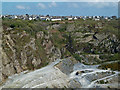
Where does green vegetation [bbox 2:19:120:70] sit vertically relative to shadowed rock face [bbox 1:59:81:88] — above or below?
above

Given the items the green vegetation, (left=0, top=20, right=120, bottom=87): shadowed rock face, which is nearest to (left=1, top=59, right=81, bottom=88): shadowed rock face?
(left=0, top=20, right=120, bottom=87): shadowed rock face

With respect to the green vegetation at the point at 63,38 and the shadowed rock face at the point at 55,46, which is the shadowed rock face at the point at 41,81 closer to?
the shadowed rock face at the point at 55,46

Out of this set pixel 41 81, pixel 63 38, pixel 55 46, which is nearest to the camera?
pixel 41 81

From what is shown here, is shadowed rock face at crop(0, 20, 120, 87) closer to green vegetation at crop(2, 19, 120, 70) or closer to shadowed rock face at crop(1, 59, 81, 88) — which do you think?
green vegetation at crop(2, 19, 120, 70)

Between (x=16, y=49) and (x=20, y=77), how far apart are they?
8.95 metres

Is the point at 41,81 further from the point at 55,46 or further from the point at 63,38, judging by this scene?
the point at 63,38

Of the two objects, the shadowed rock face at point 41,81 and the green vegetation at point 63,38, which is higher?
the green vegetation at point 63,38

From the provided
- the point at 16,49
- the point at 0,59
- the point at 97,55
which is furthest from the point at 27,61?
the point at 97,55

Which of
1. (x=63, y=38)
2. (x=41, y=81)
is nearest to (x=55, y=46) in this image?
(x=63, y=38)

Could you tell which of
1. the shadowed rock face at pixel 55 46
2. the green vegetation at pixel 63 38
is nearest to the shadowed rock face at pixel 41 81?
the shadowed rock face at pixel 55 46

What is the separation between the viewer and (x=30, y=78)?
39438mm

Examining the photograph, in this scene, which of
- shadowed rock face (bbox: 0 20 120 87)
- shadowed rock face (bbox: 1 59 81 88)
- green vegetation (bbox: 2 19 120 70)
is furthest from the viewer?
green vegetation (bbox: 2 19 120 70)

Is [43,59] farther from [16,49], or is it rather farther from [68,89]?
[68,89]

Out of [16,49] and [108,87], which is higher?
[16,49]
